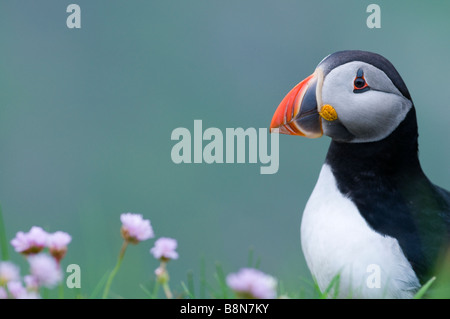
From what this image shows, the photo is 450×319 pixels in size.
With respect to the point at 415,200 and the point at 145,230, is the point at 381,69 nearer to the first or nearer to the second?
the point at 415,200

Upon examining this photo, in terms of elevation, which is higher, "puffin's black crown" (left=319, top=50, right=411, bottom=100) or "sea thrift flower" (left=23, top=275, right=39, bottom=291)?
"puffin's black crown" (left=319, top=50, right=411, bottom=100)

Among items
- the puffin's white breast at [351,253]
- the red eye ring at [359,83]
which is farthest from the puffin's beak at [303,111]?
the puffin's white breast at [351,253]

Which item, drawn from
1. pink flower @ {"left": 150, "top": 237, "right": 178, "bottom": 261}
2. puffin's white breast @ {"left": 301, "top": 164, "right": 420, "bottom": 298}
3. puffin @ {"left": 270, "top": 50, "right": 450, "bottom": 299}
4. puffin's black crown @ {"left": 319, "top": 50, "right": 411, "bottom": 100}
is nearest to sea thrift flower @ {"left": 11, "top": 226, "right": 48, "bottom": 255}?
pink flower @ {"left": 150, "top": 237, "right": 178, "bottom": 261}

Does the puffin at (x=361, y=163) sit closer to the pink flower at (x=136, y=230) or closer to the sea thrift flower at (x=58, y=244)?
the pink flower at (x=136, y=230)

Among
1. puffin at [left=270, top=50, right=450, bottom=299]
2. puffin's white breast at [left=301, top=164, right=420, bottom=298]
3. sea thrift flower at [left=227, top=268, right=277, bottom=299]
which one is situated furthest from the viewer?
puffin at [left=270, top=50, right=450, bottom=299]

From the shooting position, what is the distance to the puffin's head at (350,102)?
81.0 inches

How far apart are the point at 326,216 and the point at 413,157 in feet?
1.24

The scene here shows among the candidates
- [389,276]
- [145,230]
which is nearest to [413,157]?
[389,276]

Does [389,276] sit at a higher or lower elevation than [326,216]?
lower

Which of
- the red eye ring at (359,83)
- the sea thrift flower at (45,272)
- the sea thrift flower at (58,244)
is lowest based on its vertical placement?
the sea thrift flower at (45,272)

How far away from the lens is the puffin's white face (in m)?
2.06

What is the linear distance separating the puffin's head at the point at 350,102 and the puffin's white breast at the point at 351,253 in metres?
0.21

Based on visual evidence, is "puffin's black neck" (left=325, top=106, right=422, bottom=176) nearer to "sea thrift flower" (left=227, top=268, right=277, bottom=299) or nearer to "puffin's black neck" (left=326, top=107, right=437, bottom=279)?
"puffin's black neck" (left=326, top=107, right=437, bottom=279)

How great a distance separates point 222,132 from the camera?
89.7 inches
